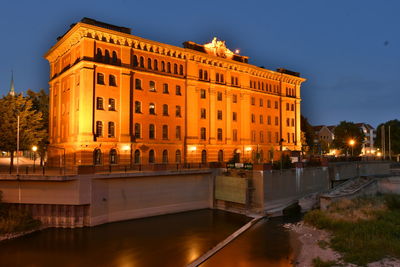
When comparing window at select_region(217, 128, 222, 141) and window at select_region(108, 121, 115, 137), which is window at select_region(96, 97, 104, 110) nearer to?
window at select_region(108, 121, 115, 137)

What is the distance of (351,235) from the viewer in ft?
73.6

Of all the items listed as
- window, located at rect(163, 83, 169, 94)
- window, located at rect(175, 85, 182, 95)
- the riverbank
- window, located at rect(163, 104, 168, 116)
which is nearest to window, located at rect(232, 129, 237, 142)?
window, located at rect(175, 85, 182, 95)

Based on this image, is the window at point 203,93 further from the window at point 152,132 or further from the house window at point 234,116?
the window at point 152,132

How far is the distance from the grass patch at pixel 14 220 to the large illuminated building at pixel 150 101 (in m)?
9.11

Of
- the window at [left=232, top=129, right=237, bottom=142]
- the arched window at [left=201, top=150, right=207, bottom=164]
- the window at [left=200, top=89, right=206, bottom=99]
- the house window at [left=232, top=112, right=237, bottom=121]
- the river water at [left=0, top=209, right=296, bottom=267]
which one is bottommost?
the river water at [left=0, top=209, right=296, bottom=267]

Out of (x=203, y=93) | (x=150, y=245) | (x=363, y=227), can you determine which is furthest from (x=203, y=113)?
(x=363, y=227)

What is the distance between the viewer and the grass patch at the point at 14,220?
23.7m

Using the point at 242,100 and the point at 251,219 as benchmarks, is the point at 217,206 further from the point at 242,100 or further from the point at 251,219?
the point at 242,100

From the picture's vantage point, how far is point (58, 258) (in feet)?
66.0

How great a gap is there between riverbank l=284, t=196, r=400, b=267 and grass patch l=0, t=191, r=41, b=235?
20355 mm

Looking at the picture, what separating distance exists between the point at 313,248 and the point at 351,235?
3194mm

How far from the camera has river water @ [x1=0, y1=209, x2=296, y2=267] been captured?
64.5 ft

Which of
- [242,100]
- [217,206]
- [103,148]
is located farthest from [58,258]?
[242,100]

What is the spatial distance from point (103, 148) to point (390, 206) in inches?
1226
